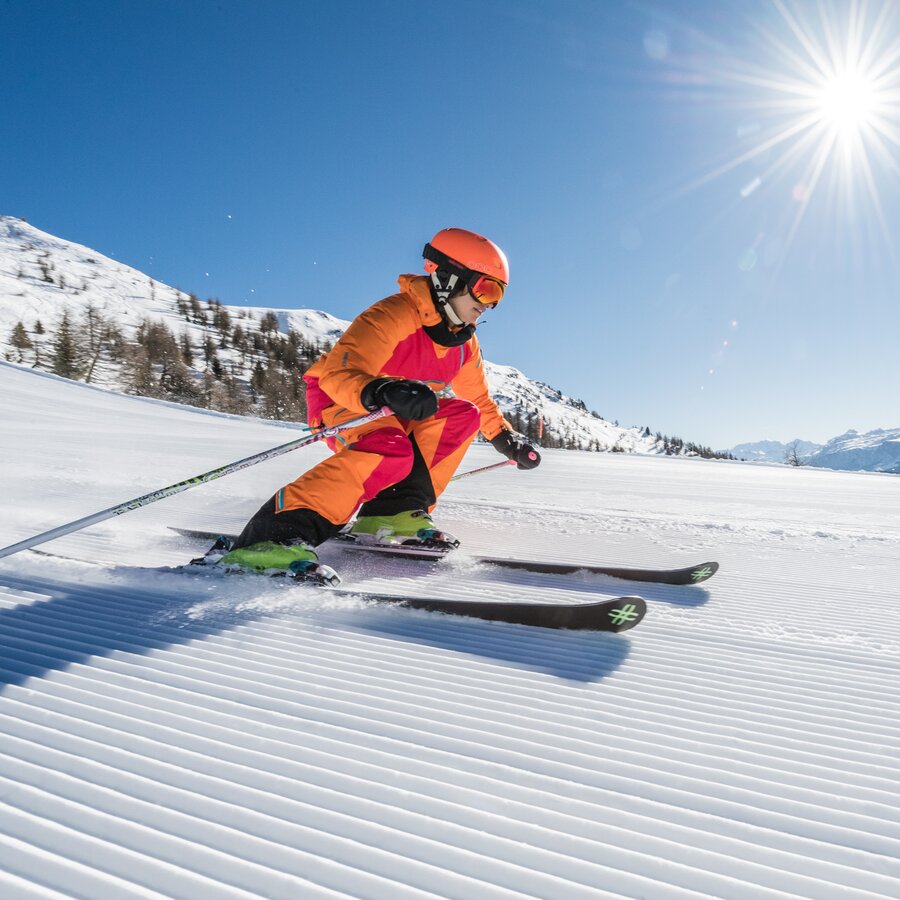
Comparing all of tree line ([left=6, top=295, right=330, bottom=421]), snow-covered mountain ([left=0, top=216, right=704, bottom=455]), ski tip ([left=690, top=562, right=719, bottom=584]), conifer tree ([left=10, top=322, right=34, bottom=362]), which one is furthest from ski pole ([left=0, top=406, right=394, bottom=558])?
conifer tree ([left=10, top=322, right=34, bottom=362])

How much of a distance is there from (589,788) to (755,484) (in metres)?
8.57

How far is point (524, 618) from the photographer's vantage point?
1.97 meters

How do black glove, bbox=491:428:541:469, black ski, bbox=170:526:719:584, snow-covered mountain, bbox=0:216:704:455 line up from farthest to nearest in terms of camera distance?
snow-covered mountain, bbox=0:216:704:455 → black glove, bbox=491:428:541:469 → black ski, bbox=170:526:719:584

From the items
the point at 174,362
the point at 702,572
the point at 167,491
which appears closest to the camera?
the point at 167,491

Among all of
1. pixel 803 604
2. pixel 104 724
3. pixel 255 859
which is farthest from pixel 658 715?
pixel 803 604

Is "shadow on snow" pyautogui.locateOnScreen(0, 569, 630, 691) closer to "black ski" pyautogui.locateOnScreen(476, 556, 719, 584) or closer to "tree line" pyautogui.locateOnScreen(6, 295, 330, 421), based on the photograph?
"black ski" pyautogui.locateOnScreen(476, 556, 719, 584)

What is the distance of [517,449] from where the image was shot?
387 centimetres

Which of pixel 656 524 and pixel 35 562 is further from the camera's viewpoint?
pixel 656 524

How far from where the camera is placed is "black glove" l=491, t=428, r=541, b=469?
383cm

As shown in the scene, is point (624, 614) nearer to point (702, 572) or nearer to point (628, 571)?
point (628, 571)

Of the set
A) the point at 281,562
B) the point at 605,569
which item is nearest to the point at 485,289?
the point at 605,569

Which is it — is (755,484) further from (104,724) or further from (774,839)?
(104,724)

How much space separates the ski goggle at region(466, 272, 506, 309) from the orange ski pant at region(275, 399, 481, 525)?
631 millimetres

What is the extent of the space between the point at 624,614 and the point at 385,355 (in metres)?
1.74
